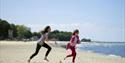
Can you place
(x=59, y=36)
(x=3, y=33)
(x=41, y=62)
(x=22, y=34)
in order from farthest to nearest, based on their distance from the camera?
(x=59, y=36) → (x=22, y=34) → (x=3, y=33) → (x=41, y=62)

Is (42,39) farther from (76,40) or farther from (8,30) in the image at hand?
(8,30)

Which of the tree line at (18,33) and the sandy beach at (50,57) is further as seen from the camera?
the tree line at (18,33)

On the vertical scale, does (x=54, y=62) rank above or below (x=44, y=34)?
below

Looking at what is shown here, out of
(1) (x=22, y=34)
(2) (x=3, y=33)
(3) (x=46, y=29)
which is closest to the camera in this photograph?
(3) (x=46, y=29)

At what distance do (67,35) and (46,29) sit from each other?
156m

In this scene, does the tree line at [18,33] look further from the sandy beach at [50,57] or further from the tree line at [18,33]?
the sandy beach at [50,57]

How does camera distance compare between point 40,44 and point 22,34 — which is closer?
point 40,44

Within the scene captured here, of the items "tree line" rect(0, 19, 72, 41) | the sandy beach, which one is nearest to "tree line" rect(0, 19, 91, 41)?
"tree line" rect(0, 19, 72, 41)

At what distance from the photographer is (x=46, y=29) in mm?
12961

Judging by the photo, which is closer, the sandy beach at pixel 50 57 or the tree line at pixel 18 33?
the sandy beach at pixel 50 57

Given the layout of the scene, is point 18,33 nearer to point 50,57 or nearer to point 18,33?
point 18,33

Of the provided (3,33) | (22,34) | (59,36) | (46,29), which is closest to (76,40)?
(46,29)

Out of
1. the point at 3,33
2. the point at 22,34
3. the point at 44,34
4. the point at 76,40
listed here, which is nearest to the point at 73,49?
the point at 76,40

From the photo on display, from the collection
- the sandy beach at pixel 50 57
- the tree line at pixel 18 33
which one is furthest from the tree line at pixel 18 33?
the sandy beach at pixel 50 57
